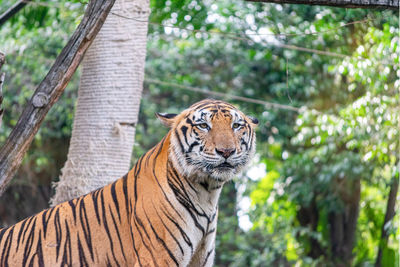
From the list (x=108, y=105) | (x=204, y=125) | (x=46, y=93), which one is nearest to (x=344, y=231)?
(x=108, y=105)

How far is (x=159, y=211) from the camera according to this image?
8.95 feet

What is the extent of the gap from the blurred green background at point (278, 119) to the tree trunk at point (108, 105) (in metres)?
1.59

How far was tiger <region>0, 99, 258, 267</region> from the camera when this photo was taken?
105 inches

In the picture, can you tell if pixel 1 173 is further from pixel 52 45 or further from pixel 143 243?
pixel 52 45

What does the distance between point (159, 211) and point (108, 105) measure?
5.53 ft

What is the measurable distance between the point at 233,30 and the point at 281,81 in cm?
120

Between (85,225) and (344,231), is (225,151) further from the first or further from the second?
(344,231)

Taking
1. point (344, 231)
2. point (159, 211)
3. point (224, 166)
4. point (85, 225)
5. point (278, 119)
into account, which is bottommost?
point (344, 231)

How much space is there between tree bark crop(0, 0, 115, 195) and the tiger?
0.47 metres

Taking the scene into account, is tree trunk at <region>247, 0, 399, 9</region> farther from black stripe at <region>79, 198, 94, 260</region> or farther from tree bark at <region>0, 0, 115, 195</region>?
black stripe at <region>79, 198, 94, 260</region>

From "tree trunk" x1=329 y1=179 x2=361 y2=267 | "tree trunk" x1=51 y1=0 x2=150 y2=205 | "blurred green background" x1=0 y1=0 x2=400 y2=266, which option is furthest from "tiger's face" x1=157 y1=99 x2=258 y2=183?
"tree trunk" x1=329 y1=179 x2=361 y2=267

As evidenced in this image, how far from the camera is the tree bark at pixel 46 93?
8.60ft

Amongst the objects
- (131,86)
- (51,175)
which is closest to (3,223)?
(51,175)

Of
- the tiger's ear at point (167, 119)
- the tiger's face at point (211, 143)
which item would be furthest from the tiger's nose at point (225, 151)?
the tiger's ear at point (167, 119)
